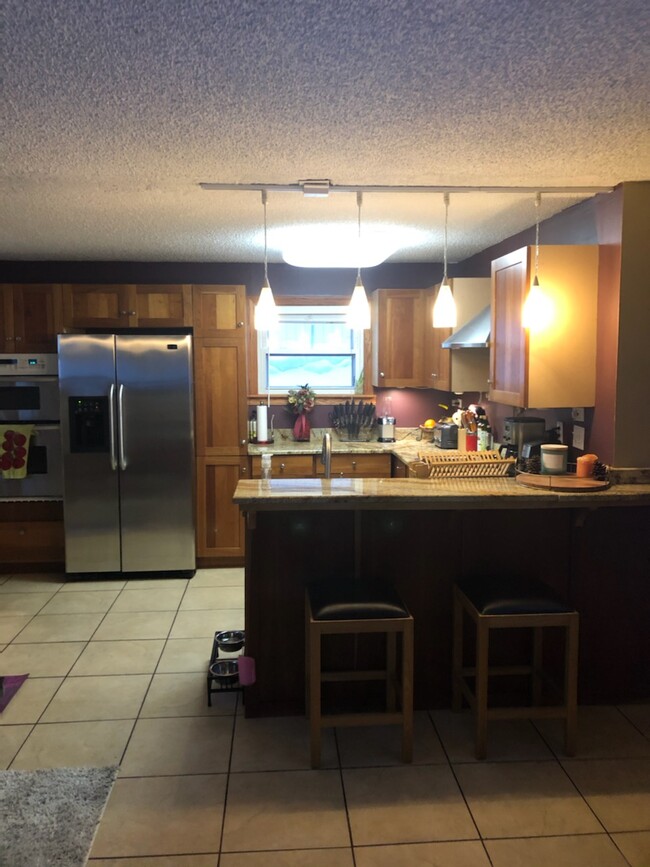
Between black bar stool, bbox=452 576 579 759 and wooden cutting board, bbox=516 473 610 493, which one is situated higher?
wooden cutting board, bbox=516 473 610 493

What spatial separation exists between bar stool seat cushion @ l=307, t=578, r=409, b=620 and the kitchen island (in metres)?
0.25

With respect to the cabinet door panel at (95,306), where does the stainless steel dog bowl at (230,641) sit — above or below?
below

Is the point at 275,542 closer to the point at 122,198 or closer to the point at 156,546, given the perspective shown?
the point at 122,198

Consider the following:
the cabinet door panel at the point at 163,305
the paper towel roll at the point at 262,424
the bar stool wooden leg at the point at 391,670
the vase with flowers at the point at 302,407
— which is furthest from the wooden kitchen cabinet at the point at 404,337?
the bar stool wooden leg at the point at 391,670

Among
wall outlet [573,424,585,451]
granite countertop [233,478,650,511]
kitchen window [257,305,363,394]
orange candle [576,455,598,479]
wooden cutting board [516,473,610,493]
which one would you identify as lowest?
granite countertop [233,478,650,511]

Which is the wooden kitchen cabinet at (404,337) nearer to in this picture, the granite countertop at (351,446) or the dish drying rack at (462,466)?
the granite countertop at (351,446)

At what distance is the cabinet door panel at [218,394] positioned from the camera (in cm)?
507

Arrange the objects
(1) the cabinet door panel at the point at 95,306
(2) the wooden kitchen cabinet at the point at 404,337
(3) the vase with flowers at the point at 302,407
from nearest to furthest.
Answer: (1) the cabinet door panel at the point at 95,306
(2) the wooden kitchen cabinet at the point at 404,337
(3) the vase with flowers at the point at 302,407

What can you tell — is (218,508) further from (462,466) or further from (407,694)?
(407,694)

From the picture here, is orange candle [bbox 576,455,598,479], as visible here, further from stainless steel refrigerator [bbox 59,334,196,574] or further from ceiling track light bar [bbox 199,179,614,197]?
stainless steel refrigerator [bbox 59,334,196,574]

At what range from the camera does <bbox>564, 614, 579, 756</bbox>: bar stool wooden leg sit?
2672mm

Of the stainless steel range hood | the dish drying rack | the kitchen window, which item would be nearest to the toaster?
the stainless steel range hood

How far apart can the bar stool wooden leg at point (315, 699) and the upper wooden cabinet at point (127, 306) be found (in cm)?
308

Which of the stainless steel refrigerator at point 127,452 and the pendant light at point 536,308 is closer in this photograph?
the pendant light at point 536,308
